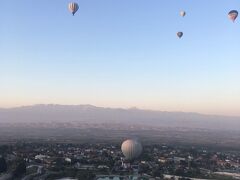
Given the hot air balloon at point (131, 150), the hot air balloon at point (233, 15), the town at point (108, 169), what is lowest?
the town at point (108, 169)

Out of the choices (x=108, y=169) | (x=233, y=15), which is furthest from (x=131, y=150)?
(x=233, y=15)

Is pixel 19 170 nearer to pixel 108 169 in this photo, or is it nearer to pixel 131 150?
pixel 108 169

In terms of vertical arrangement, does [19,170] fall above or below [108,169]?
above

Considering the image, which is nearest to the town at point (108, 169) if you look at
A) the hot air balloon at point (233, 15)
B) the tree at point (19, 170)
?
the tree at point (19, 170)

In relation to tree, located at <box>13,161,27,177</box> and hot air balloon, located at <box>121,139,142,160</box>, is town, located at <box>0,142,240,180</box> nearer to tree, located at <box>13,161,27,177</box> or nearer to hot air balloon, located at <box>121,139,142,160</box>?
tree, located at <box>13,161,27,177</box>

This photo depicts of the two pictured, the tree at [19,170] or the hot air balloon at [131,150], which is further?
the hot air balloon at [131,150]

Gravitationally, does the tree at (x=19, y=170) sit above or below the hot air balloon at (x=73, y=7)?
below

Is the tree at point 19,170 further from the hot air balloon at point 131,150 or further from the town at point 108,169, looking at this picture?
the hot air balloon at point 131,150

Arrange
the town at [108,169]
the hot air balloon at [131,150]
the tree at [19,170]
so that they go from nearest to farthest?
the tree at [19,170] < the town at [108,169] < the hot air balloon at [131,150]

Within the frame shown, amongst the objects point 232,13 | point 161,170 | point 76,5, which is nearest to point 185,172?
point 161,170

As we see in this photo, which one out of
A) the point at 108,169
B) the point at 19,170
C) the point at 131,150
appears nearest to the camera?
the point at 19,170

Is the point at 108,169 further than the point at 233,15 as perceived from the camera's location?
Yes
